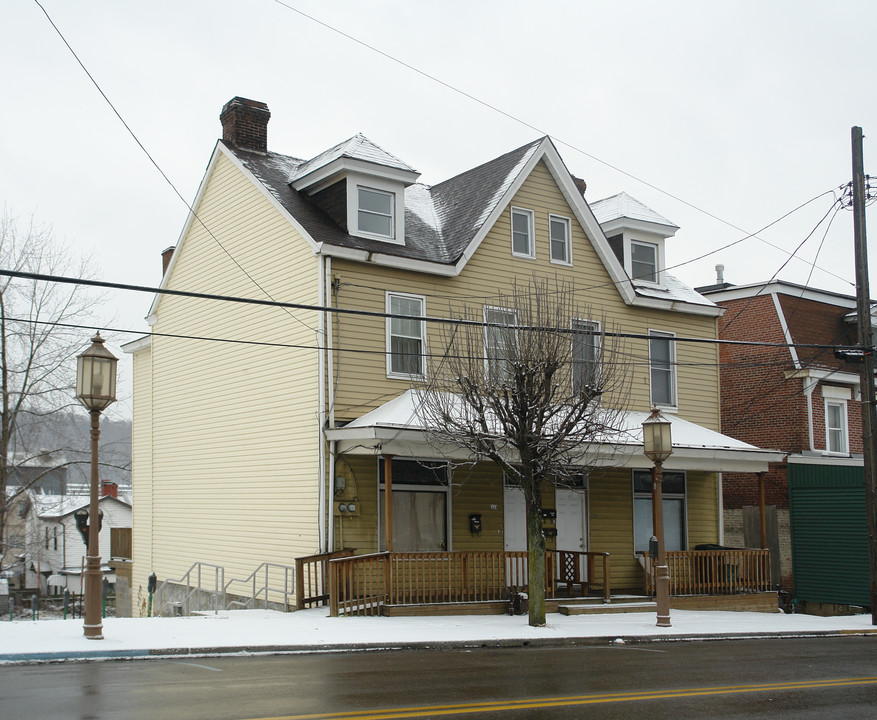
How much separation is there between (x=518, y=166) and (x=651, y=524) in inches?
357

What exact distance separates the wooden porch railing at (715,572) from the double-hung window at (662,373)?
13.5ft

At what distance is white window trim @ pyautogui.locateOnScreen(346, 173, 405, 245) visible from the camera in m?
20.2

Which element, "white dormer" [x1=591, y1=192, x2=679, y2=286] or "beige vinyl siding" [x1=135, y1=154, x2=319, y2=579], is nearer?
"beige vinyl siding" [x1=135, y1=154, x2=319, y2=579]

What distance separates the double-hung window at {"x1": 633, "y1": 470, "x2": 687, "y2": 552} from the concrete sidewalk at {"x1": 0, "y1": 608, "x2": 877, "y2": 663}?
398 cm

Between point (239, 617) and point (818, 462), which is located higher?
point (818, 462)

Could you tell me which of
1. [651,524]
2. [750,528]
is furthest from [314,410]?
[750,528]

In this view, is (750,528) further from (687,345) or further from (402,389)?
(402,389)

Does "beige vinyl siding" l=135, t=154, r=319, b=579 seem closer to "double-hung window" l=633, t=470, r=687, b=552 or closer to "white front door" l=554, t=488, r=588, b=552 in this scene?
"white front door" l=554, t=488, r=588, b=552

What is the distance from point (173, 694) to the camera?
8820 millimetres

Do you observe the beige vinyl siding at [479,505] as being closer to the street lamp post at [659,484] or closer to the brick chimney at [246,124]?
the street lamp post at [659,484]

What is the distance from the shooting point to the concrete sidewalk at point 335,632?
12039mm

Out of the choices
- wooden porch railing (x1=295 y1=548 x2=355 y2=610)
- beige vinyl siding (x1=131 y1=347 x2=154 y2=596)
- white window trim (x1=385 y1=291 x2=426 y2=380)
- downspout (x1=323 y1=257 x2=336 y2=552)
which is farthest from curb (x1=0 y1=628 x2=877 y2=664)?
beige vinyl siding (x1=131 y1=347 x2=154 y2=596)

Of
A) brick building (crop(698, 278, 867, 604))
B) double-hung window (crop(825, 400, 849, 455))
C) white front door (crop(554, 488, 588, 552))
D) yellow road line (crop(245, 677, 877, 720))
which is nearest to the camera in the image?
yellow road line (crop(245, 677, 877, 720))

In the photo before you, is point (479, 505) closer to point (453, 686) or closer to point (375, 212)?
point (375, 212)
